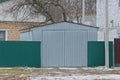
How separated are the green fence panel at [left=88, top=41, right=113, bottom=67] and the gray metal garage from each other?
368 millimetres

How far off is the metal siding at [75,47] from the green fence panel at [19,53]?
2.00 m

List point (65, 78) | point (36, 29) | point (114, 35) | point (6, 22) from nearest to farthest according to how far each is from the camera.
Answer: point (65, 78) < point (36, 29) < point (114, 35) < point (6, 22)

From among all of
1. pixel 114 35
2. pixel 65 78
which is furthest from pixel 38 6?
pixel 65 78

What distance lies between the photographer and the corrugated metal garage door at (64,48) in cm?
3094

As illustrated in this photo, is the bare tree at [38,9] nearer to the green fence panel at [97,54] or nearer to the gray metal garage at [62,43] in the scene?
the gray metal garage at [62,43]

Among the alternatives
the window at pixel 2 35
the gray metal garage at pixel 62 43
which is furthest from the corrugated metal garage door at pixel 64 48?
the window at pixel 2 35

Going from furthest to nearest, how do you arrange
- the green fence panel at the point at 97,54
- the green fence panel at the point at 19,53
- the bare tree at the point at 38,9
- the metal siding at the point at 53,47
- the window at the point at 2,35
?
the window at the point at 2,35, the bare tree at the point at 38,9, the green fence panel at the point at 97,54, the metal siding at the point at 53,47, the green fence panel at the point at 19,53

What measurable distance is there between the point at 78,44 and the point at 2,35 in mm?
14637

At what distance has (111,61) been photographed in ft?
103

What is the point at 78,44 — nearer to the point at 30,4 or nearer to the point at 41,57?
the point at 41,57

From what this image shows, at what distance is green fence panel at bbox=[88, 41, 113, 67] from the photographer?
102 ft

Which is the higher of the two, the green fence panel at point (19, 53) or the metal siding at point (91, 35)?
the metal siding at point (91, 35)

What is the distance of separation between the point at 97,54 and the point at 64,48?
7.74 feet

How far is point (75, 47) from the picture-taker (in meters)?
31.0
